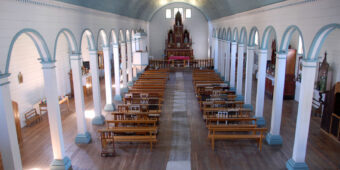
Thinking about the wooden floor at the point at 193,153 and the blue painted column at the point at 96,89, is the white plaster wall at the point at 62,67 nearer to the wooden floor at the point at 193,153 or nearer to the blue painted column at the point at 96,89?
the wooden floor at the point at 193,153

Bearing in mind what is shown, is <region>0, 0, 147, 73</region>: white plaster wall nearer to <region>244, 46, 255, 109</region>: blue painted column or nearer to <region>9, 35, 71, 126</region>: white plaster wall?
<region>9, 35, 71, 126</region>: white plaster wall

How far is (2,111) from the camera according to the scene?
6.11 metres

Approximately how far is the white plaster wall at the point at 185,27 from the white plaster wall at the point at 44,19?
20.2 m

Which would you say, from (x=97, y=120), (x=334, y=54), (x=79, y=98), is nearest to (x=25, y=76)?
(x=97, y=120)

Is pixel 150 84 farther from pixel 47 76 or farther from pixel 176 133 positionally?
pixel 47 76

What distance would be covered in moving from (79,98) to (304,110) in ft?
25.8

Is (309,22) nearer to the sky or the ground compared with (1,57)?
nearer to the sky

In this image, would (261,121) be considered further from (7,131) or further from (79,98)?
(7,131)

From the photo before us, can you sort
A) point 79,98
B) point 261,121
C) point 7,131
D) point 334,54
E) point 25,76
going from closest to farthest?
point 7,131 → point 79,98 → point 261,121 → point 25,76 → point 334,54

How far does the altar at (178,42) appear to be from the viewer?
29.7 meters

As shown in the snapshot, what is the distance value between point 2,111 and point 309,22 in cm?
826

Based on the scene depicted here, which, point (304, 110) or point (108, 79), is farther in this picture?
point (108, 79)

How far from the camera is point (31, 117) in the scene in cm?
1302

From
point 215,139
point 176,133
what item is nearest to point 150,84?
point 176,133
